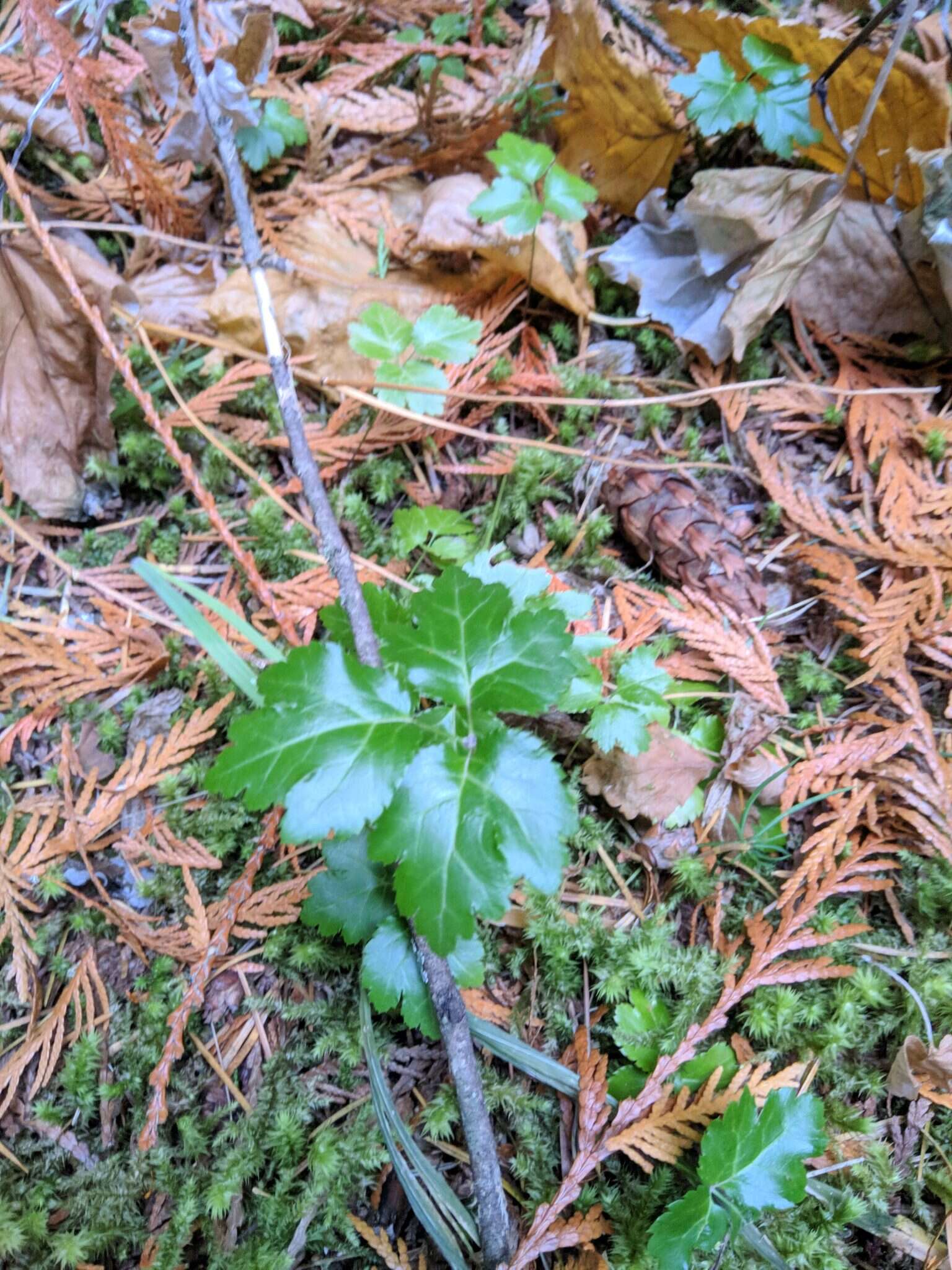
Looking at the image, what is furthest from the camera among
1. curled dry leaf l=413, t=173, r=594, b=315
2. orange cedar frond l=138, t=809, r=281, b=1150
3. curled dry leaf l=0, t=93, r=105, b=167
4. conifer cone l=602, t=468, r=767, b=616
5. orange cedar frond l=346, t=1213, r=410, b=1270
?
curled dry leaf l=0, t=93, r=105, b=167

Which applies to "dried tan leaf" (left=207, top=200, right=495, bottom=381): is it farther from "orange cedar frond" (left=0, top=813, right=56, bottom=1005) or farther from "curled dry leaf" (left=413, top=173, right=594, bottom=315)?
"orange cedar frond" (left=0, top=813, right=56, bottom=1005)

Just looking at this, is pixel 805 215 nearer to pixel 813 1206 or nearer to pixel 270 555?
pixel 270 555

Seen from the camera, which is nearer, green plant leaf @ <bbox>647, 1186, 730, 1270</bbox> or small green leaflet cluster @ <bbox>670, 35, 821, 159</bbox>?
green plant leaf @ <bbox>647, 1186, 730, 1270</bbox>

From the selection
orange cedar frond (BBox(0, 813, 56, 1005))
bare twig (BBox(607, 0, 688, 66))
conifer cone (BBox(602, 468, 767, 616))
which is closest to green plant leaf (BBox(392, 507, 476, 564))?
conifer cone (BBox(602, 468, 767, 616))

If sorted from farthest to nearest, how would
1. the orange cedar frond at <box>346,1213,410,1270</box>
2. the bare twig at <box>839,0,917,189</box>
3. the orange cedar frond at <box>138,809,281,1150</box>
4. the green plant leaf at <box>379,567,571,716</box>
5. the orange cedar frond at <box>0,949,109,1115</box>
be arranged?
the bare twig at <box>839,0,917,189</box>, the orange cedar frond at <box>0,949,109,1115</box>, the orange cedar frond at <box>138,809,281,1150</box>, the orange cedar frond at <box>346,1213,410,1270</box>, the green plant leaf at <box>379,567,571,716</box>

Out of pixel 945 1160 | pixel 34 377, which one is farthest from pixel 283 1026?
pixel 34 377

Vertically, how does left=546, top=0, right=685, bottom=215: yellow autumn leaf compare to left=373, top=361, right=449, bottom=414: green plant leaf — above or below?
above
